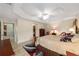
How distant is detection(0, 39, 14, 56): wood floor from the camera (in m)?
1.65

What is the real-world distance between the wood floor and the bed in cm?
33

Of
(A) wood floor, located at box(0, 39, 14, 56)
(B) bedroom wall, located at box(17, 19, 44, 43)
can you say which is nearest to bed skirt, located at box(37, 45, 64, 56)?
(B) bedroom wall, located at box(17, 19, 44, 43)

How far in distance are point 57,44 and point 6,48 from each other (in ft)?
2.02

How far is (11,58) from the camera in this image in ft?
5.53

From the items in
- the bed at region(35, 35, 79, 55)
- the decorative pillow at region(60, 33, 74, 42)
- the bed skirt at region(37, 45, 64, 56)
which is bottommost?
the bed skirt at region(37, 45, 64, 56)

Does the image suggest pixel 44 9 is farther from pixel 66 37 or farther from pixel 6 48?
pixel 6 48

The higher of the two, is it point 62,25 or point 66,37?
point 62,25

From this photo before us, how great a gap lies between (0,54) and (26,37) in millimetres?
374

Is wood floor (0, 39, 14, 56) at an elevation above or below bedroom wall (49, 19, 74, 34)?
below

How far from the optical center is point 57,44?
64.6 inches

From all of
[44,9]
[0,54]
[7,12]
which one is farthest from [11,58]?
[44,9]

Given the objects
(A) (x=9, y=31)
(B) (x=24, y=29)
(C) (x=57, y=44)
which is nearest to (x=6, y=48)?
(A) (x=9, y=31)

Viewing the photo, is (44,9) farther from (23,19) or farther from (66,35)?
(66,35)

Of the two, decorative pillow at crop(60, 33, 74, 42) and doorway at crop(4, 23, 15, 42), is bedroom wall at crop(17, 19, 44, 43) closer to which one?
doorway at crop(4, 23, 15, 42)
